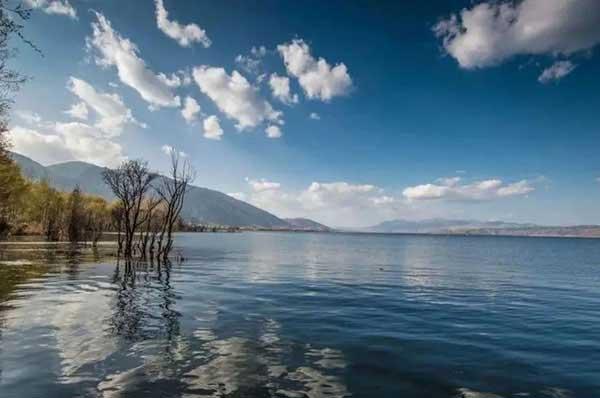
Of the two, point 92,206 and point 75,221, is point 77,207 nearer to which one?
point 75,221

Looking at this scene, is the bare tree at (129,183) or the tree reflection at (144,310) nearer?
the tree reflection at (144,310)

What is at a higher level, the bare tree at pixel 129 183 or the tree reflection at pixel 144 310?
the bare tree at pixel 129 183

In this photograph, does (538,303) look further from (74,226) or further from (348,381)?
(74,226)

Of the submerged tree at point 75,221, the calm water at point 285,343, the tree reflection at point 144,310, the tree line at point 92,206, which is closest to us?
the calm water at point 285,343

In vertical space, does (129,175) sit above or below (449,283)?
above

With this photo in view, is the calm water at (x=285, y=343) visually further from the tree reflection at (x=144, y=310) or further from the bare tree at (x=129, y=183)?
the bare tree at (x=129, y=183)

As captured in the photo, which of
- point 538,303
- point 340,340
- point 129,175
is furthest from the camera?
point 129,175

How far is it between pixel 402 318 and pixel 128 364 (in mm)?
A: 14926

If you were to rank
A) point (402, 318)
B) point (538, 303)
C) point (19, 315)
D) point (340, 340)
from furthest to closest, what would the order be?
point (538, 303)
point (402, 318)
point (19, 315)
point (340, 340)

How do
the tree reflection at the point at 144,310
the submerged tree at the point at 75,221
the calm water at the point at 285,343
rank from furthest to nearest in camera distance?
the submerged tree at the point at 75,221, the tree reflection at the point at 144,310, the calm water at the point at 285,343

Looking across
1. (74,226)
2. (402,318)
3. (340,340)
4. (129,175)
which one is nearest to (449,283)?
(402,318)

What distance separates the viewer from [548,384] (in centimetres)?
1241

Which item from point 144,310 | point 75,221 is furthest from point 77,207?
point 144,310

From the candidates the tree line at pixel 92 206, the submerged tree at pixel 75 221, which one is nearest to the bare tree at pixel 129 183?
the tree line at pixel 92 206
